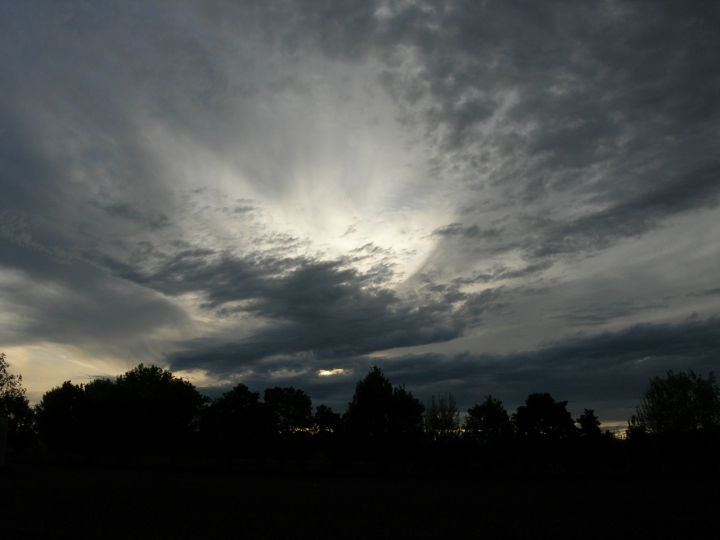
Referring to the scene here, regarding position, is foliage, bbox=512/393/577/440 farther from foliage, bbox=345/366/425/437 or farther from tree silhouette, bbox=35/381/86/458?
tree silhouette, bbox=35/381/86/458

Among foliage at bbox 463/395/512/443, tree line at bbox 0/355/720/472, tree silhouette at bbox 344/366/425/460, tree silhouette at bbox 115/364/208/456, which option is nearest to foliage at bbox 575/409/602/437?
tree line at bbox 0/355/720/472

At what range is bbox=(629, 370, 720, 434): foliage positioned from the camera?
75.3m

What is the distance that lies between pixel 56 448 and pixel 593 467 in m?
93.1

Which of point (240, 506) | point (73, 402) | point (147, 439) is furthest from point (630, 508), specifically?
point (73, 402)

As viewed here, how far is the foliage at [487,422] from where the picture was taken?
3118 inches

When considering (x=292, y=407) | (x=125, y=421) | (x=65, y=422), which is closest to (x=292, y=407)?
(x=292, y=407)

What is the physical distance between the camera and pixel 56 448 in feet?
303

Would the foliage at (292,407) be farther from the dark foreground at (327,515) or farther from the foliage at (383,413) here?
the dark foreground at (327,515)

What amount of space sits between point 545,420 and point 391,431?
2382 centimetres

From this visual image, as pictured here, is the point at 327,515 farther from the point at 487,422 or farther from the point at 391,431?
the point at 487,422

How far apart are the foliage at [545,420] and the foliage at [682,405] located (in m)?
15.7

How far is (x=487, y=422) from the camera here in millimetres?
83750

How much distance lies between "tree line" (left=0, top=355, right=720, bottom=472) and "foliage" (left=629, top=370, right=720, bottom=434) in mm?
151

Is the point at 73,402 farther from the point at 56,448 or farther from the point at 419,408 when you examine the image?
the point at 419,408
